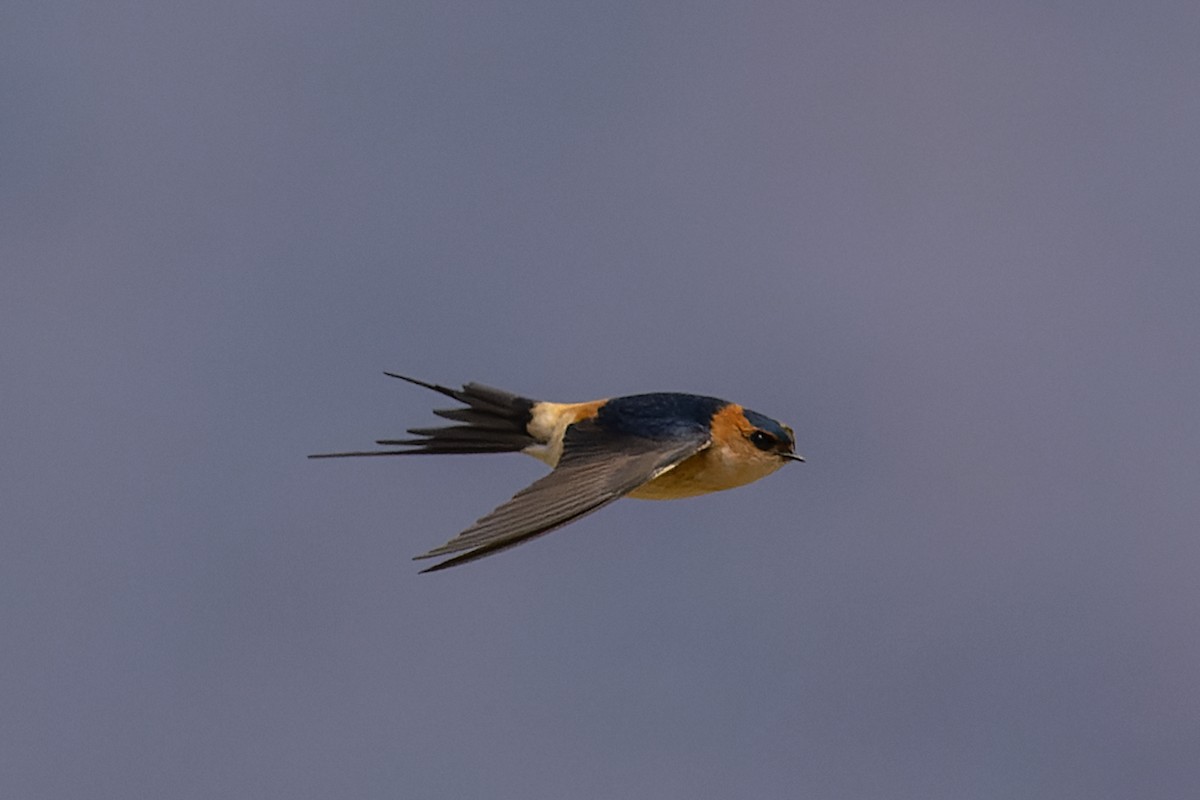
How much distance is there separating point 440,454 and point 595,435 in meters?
1.18

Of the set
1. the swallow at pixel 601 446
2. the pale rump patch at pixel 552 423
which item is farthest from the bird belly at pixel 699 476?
the pale rump patch at pixel 552 423

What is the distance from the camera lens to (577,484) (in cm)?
825

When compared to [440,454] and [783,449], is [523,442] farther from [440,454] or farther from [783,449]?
[783,449]

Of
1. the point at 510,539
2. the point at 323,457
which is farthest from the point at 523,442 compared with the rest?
the point at 510,539

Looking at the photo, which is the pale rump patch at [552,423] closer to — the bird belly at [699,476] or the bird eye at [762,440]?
the bird belly at [699,476]

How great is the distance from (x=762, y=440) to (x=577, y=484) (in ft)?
4.99

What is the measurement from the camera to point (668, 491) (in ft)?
30.7

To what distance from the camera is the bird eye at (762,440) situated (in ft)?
30.8

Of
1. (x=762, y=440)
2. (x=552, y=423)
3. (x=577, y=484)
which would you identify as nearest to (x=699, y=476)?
(x=762, y=440)

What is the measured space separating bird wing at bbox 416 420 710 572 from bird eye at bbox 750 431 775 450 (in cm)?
35

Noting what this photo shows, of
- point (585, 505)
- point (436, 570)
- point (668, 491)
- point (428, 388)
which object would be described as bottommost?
point (436, 570)

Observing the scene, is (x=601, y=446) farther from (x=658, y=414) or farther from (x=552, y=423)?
(x=552, y=423)

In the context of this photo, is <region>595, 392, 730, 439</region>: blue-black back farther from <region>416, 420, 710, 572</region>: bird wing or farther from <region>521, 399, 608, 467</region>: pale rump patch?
<region>521, 399, 608, 467</region>: pale rump patch

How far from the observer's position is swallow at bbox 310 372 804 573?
7.81m
